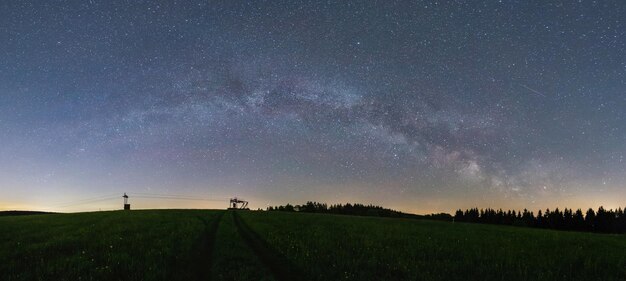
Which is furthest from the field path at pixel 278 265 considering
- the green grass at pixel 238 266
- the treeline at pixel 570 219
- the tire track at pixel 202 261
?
the treeline at pixel 570 219

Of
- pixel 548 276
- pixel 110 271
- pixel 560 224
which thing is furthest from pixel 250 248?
pixel 560 224

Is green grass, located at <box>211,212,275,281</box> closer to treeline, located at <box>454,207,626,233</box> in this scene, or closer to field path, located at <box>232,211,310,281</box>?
field path, located at <box>232,211,310,281</box>

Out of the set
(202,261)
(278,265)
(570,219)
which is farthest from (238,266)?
(570,219)

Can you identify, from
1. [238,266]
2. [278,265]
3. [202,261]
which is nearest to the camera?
[238,266]

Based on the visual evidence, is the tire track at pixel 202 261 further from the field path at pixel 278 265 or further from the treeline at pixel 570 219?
the treeline at pixel 570 219

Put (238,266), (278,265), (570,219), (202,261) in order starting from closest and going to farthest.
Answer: (238,266) < (278,265) < (202,261) < (570,219)

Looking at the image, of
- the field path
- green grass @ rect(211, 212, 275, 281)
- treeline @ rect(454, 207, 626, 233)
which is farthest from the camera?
treeline @ rect(454, 207, 626, 233)

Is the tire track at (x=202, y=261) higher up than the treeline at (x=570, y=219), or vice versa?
the tire track at (x=202, y=261)

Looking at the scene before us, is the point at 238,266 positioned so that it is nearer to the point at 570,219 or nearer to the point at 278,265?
the point at 278,265

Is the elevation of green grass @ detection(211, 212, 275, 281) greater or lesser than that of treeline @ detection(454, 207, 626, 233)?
greater

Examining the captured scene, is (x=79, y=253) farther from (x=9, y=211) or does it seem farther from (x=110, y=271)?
(x=9, y=211)

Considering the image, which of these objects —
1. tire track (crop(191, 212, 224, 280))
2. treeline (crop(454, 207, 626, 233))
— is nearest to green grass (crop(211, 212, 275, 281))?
tire track (crop(191, 212, 224, 280))

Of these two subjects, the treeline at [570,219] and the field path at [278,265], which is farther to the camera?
the treeline at [570,219]

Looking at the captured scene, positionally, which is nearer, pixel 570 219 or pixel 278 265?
pixel 278 265
